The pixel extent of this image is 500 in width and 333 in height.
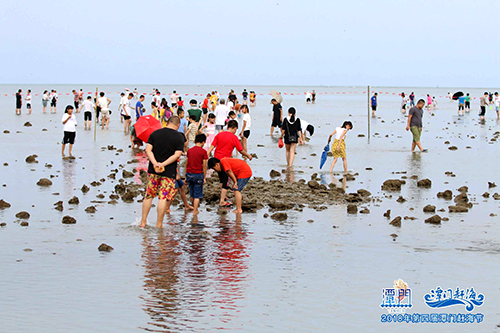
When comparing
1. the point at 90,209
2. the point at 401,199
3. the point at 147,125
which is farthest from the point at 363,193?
the point at 90,209

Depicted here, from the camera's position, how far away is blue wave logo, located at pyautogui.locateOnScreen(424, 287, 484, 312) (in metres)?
6.78

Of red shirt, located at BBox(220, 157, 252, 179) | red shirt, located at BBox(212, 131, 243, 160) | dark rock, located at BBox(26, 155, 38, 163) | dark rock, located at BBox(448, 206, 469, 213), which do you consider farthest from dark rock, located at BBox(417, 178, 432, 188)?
dark rock, located at BBox(26, 155, 38, 163)

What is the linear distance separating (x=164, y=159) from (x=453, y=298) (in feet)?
16.1

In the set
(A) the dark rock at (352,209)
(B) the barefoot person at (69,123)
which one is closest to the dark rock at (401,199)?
(A) the dark rock at (352,209)

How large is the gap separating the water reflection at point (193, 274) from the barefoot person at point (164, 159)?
649mm

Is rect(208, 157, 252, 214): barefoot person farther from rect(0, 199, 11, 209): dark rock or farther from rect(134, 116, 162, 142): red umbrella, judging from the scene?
rect(0, 199, 11, 209): dark rock

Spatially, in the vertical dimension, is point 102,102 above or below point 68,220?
above

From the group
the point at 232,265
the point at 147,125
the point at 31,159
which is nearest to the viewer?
the point at 232,265

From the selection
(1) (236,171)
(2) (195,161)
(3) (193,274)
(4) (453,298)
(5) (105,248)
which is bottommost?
(4) (453,298)

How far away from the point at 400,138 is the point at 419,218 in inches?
719

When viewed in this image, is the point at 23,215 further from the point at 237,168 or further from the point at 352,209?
the point at 352,209

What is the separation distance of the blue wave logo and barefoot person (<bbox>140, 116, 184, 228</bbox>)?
4532mm

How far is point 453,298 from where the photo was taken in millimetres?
6973

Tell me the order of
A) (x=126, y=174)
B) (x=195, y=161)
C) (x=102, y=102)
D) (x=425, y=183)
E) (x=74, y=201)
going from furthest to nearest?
(x=102, y=102), (x=126, y=174), (x=425, y=183), (x=74, y=201), (x=195, y=161)
